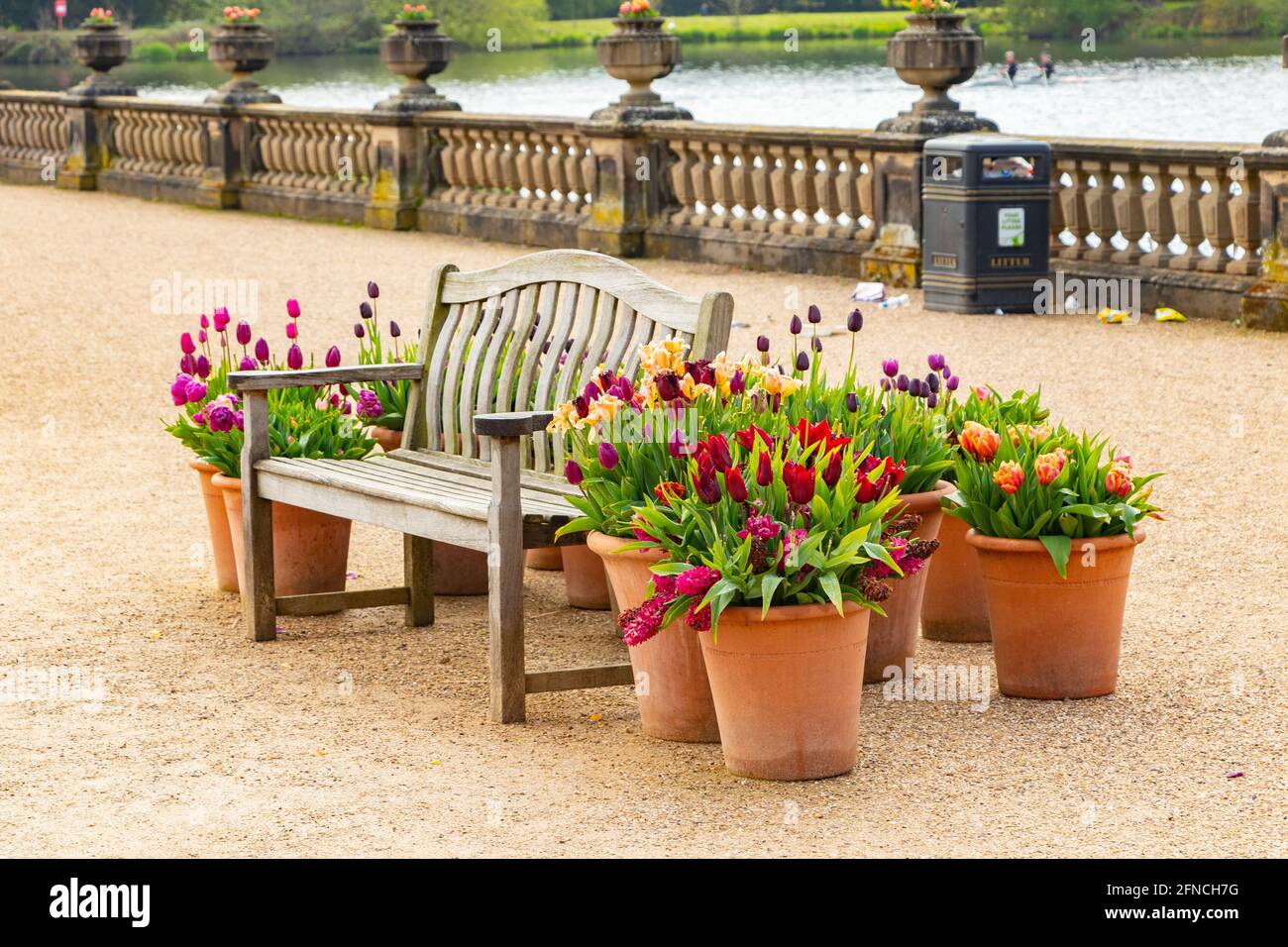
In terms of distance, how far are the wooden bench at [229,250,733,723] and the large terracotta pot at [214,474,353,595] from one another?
0.46ft

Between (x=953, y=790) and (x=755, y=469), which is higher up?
(x=755, y=469)

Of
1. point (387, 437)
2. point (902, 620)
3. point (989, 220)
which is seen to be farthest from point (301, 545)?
point (989, 220)

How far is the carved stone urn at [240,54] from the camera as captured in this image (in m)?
21.5

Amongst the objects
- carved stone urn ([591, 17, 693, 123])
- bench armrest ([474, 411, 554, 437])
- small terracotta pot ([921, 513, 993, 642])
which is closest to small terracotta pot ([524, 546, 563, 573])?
small terracotta pot ([921, 513, 993, 642])

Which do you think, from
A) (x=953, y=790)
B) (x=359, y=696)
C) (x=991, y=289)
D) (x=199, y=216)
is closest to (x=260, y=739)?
(x=359, y=696)

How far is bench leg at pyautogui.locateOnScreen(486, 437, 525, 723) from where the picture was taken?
5.42m

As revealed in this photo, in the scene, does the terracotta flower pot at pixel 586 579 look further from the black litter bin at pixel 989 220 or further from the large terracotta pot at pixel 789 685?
the black litter bin at pixel 989 220

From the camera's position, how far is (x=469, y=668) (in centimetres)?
608

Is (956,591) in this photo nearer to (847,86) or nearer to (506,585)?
(506,585)

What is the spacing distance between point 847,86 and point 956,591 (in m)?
45.5

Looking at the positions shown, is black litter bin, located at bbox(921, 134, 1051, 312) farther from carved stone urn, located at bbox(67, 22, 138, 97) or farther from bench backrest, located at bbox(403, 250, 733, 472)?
carved stone urn, located at bbox(67, 22, 138, 97)

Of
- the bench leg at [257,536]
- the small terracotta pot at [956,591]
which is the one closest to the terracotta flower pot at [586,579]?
the bench leg at [257,536]
